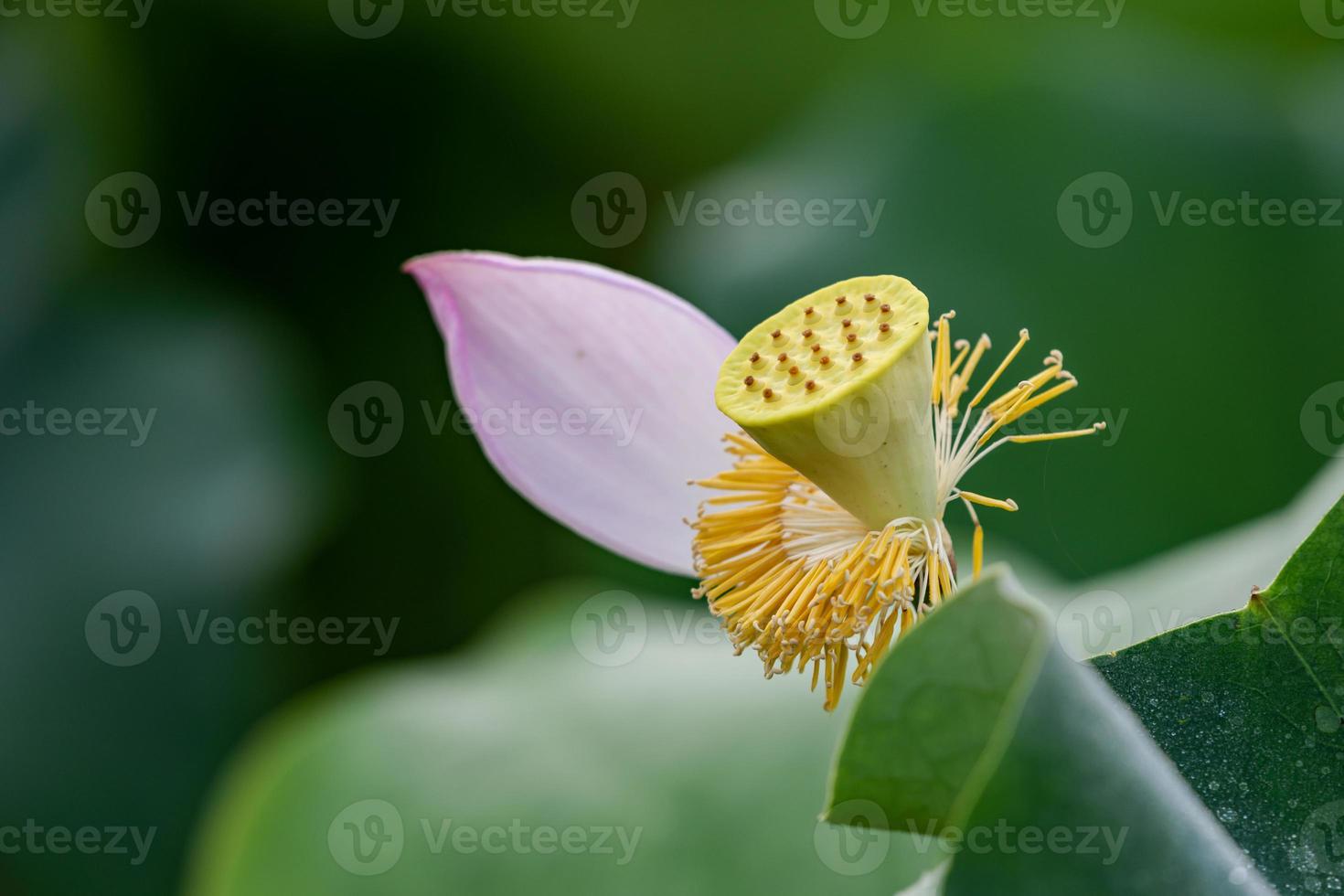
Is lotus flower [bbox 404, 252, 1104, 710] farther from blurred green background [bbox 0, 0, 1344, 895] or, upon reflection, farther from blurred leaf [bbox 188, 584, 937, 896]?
blurred green background [bbox 0, 0, 1344, 895]

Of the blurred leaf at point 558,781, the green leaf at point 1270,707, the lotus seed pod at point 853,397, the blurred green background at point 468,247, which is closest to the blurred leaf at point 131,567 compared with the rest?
the blurred green background at point 468,247

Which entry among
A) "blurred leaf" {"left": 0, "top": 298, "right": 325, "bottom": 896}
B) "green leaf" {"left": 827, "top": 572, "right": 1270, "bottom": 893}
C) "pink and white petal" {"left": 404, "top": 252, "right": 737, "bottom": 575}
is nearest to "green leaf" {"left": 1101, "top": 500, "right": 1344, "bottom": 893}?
"green leaf" {"left": 827, "top": 572, "right": 1270, "bottom": 893}

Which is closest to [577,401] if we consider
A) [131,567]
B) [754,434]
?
[754,434]

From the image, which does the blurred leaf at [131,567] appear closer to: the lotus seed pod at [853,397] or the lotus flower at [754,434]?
the lotus flower at [754,434]

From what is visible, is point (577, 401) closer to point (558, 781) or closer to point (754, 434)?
point (754, 434)

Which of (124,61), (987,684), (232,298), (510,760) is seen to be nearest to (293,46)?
(124,61)

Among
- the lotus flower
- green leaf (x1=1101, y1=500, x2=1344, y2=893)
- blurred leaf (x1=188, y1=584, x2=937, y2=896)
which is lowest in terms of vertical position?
blurred leaf (x1=188, y1=584, x2=937, y2=896)

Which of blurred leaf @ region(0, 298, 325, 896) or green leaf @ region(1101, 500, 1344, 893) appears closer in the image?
green leaf @ region(1101, 500, 1344, 893)

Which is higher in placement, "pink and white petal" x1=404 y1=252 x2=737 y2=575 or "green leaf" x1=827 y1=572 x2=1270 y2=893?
"pink and white petal" x1=404 y1=252 x2=737 y2=575
